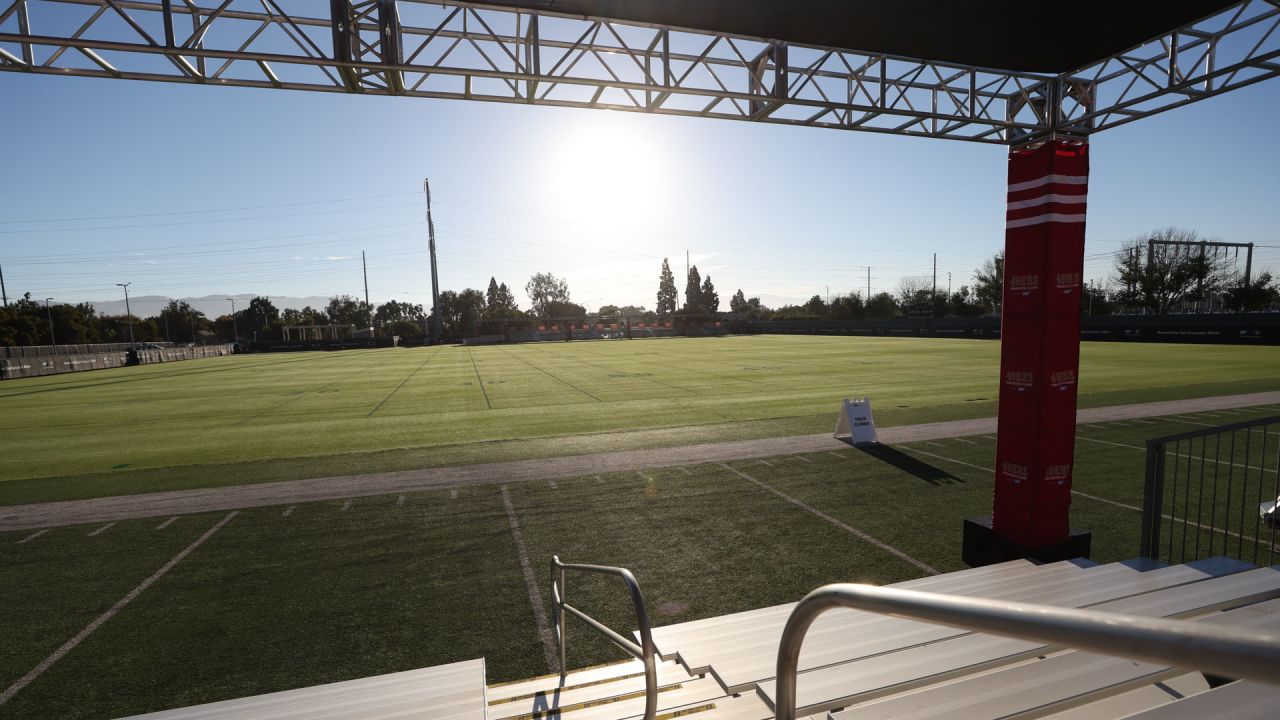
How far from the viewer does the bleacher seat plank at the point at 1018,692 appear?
8.71ft

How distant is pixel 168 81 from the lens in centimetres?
895

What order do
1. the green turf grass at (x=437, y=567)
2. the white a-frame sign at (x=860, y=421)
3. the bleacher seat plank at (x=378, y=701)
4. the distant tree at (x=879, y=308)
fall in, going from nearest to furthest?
the bleacher seat plank at (x=378, y=701)
the green turf grass at (x=437, y=567)
the white a-frame sign at (x=860, y=421)
the distant tree at (x=879, y=308)

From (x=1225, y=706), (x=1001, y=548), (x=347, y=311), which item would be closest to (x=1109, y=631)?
(x=1225, y=706)

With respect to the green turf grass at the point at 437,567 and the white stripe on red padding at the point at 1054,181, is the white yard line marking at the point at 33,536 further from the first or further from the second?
the white stripe on red padding at the point at 1054,181

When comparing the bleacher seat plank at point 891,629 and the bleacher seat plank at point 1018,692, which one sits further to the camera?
the bleacher seat plank at point 891,629

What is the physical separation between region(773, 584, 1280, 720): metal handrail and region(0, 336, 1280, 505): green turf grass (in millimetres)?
11254

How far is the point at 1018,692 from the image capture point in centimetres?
276

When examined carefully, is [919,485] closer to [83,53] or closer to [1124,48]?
[1124,48]

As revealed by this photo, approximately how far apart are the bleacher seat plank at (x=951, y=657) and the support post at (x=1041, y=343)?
1904 millimetres

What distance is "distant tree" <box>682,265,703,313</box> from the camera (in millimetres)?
139750

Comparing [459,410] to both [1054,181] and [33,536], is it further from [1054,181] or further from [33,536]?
[1054,181]

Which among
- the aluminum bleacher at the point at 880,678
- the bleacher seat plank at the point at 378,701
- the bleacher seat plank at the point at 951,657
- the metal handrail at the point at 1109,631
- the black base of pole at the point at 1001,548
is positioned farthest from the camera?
the black base of pole at the point at 1001,548

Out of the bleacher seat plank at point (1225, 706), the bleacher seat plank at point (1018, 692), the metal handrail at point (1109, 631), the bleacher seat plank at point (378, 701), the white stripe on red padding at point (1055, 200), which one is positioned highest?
the white stripe on red padding at point (1055, 200)

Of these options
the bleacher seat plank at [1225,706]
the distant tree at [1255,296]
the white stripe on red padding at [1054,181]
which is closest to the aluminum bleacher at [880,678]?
the bleacher seat plank at [1225,706]
